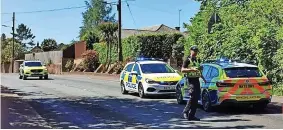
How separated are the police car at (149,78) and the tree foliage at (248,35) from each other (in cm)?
357

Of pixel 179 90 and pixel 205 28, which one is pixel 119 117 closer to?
pixel 179 90

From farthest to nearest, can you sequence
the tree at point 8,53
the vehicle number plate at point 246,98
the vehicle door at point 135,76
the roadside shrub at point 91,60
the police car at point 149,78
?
the tree at point 8,53, the roadside shrub at point 91,60, the vehicle door at point 135,76, the police car at point 149,78, the vehicle number plate at point 246,98

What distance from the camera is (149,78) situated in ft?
55.4

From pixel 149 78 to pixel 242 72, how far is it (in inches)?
196

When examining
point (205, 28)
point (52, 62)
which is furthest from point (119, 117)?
point (52, 62)

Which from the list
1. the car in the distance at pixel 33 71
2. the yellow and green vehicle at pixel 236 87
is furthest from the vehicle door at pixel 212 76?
the car in the distance at pixel 33 71

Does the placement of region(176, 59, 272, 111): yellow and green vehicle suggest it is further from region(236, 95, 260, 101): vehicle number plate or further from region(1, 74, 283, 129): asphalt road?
region(1, 74, 283, 129): asphalt road

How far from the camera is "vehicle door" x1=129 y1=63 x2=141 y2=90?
17705 mm

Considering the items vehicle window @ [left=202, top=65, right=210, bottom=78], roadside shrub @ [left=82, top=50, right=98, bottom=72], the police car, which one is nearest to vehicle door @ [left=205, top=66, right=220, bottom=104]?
vehicle window @ [left=202, top=65, right=210, bottom=78]

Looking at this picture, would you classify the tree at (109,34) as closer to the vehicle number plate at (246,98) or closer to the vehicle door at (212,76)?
the vehicle door at (212,76)

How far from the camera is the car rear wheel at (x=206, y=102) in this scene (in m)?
12.6

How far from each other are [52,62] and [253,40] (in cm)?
4839

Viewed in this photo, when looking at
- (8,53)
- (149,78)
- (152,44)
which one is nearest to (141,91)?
(149,78)

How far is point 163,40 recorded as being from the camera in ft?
116
